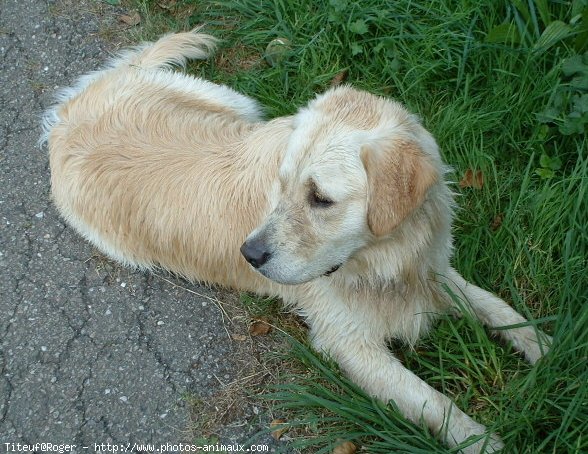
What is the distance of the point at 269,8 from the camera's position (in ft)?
15.2

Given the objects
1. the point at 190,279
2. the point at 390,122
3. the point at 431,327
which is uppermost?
the point at 390,122

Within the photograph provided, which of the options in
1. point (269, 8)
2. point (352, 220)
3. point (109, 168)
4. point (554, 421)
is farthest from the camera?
point (269, 8)

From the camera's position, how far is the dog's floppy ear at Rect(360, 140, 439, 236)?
2582 millimetres

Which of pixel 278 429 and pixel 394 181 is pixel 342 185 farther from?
pixel 278 429

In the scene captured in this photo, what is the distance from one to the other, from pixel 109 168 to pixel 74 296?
792 mm

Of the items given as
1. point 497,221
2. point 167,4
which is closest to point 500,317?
point 497,221

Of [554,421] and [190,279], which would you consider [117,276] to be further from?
[554,421]

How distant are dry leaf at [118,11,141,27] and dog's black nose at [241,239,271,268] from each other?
2869mm

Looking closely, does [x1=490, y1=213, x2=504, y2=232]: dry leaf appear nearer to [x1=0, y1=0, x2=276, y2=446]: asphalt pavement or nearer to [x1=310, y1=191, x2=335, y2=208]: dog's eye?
[x1=310, y1=191, x2=335, y2=208]: dog's eye

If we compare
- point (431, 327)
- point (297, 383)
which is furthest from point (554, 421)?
point (297, 383)

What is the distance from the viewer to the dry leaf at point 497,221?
12.2ft

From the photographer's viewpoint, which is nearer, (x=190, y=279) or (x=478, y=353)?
(x=478, y=353)

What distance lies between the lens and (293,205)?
277cm

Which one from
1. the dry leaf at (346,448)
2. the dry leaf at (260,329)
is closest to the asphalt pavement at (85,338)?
the dry leaf at (260,329)
